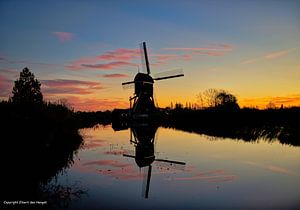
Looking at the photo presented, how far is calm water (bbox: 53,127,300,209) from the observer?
9773 mm

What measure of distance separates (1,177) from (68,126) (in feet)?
62.0

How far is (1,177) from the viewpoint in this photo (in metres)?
10.5

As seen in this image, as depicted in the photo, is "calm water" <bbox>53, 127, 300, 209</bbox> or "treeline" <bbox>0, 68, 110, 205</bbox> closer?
"calm water" <bbox>53, 127, 300, 209</bbox>

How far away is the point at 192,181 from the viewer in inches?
506

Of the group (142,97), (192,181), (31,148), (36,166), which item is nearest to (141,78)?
(142,97)

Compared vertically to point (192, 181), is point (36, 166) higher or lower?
higher

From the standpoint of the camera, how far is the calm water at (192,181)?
9773 mm

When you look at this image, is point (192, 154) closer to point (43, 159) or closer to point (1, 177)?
point (43, 159)

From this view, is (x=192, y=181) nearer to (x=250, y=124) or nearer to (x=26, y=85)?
(x=250, y=124)

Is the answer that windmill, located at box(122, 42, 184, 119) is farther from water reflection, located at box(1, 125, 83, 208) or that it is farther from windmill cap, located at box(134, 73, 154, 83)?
water reflection, located at box(1, 125, 83, 208)

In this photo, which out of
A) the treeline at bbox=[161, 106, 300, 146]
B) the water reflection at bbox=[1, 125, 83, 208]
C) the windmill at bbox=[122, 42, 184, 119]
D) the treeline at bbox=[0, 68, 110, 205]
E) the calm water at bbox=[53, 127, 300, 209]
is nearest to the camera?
the water reflection at bbox=[1, 125, 83, 208]

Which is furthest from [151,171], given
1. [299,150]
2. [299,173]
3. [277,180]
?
[299,150]

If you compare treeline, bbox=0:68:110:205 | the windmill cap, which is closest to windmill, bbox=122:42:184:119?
the windmill cap

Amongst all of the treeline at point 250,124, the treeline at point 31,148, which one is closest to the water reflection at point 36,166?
the treeline at point 31,148
